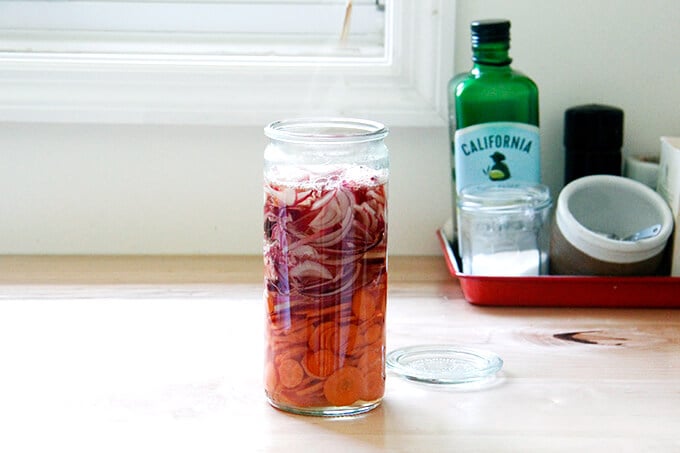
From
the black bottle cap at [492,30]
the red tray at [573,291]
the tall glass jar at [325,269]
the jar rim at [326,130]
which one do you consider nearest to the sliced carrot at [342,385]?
the tall glass jar at [325,269]

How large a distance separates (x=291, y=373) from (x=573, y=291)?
40 centimetres

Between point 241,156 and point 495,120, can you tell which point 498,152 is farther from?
point 241,156

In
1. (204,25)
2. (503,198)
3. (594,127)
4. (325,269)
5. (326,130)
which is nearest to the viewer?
(325,269)

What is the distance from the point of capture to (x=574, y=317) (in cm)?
105

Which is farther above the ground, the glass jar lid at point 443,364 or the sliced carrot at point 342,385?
the sliced carrot at point 342,385

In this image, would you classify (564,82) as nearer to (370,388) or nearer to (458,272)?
(458,272)

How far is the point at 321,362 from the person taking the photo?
0.78 metres

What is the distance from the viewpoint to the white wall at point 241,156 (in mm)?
1254

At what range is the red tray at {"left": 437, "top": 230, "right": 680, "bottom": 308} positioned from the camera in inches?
42.2

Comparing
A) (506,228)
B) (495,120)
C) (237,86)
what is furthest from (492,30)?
(237,86)

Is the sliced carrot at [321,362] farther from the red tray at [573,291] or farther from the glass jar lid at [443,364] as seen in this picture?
the red tray at [573,291]

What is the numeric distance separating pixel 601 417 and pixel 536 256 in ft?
1.09

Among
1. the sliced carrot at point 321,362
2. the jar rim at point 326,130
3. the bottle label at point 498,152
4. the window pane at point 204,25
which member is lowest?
the sliced carrot at point 321,362

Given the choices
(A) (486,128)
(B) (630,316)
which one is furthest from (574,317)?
(A) (486,128)
